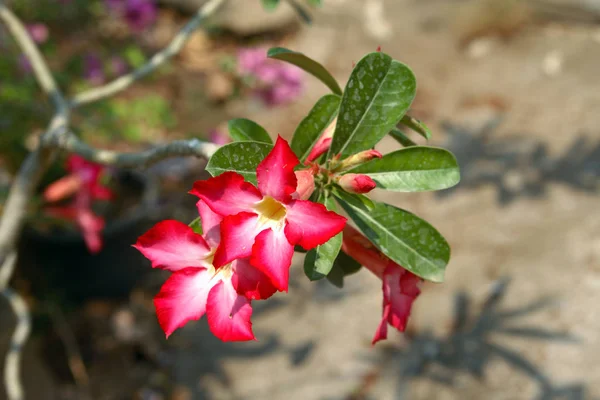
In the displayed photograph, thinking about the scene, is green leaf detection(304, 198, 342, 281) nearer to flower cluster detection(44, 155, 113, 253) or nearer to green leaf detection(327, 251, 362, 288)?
green leaf detection(327, 251, 362, 288)

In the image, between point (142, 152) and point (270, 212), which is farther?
point (142, 152)

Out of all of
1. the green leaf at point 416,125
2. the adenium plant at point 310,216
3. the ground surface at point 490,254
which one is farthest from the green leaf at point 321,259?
the ground surface at point 490,254

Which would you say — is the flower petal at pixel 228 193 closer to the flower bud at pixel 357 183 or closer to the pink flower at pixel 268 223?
the pink flower at pixel 268 223

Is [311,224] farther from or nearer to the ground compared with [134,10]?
nearer to the ground

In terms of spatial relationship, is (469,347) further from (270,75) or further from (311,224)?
(311,224)

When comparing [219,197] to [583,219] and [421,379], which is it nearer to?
[421,379]

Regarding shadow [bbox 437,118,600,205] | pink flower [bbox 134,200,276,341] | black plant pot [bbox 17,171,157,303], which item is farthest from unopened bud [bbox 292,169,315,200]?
shadow [bbox 437,118,600,205]

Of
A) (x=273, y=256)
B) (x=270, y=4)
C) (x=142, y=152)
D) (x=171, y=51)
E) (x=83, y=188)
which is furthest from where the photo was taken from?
(x=83, y=188)

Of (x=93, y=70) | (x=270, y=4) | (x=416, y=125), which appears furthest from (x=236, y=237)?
(x=93, y=70)
